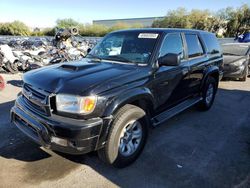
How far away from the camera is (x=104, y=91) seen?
305cm

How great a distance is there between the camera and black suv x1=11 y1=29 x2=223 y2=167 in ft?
9.75

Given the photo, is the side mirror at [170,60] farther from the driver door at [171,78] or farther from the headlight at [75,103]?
the headlight at [75,103]

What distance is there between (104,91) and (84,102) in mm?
281

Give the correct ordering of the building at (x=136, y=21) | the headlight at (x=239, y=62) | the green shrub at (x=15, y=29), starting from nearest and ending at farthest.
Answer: the headlight at (x=239, y=62), the building at (x=136, y=21), the green shrub at (x=15, y=29)

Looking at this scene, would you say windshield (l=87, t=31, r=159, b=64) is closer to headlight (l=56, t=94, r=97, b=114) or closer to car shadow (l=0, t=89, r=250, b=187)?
headlight (l=56, t=94, r=97, b=114)

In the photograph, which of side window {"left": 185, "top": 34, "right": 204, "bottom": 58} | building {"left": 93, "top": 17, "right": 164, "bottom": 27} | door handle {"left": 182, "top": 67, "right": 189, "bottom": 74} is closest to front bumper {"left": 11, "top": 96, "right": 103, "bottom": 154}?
door handle {"left": 182, "top": 67, "right": 189, "bottom": 74}

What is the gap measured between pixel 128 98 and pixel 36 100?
1.19m

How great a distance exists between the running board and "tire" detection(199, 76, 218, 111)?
0.24 meters

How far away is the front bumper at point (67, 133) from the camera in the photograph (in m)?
2.88

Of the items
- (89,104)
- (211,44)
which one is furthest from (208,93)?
(89,104)

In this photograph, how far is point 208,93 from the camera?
594cm

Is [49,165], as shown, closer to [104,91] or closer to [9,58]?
[104,91]

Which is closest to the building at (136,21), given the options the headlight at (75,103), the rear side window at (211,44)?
the rear side window at (211,44)

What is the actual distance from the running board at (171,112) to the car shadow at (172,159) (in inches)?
17.6
